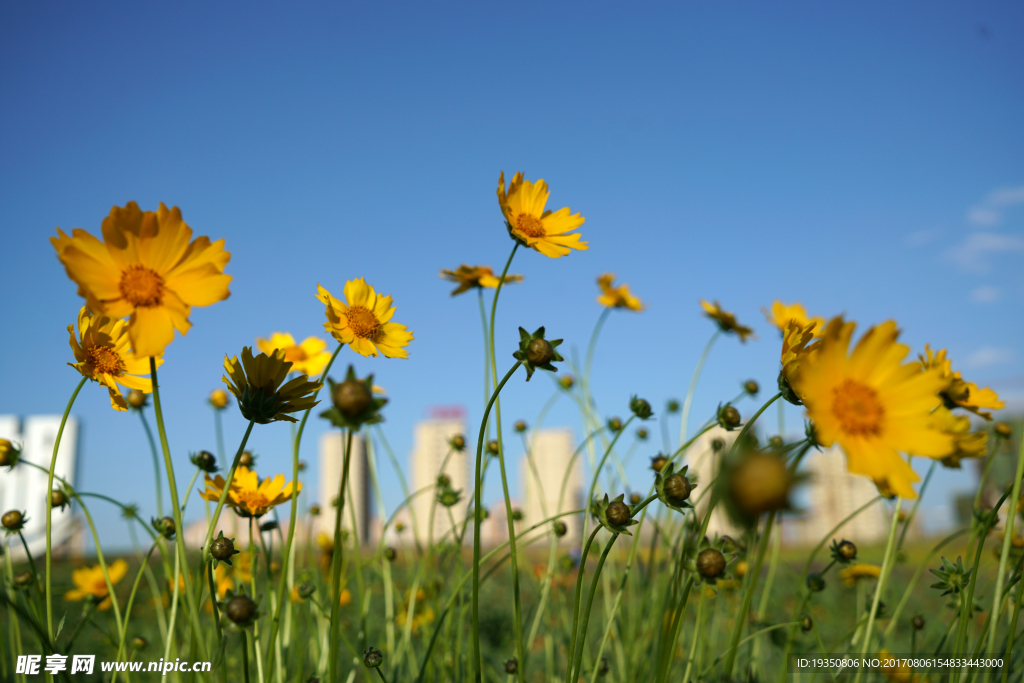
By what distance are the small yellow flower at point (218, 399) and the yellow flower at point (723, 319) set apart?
1362 mm

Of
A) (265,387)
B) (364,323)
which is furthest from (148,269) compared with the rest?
(364,323)

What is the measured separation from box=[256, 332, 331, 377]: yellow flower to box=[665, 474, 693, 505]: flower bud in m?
0.82

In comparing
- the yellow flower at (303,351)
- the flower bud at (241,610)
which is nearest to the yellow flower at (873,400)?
the flower bud at (241,610)

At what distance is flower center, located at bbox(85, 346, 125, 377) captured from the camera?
89 centimetres

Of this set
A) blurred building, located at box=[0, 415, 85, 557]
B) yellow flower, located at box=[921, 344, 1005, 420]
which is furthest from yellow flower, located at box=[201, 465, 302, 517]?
blurred building, located at box=[0, 415, 85, 557]

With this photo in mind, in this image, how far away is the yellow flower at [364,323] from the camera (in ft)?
3.35

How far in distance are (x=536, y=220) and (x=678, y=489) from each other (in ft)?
1.67

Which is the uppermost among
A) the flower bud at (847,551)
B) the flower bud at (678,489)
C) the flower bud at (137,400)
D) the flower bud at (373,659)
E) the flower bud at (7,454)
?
the flower bud at (137,400)

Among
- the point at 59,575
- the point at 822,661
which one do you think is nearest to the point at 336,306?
the point at 822,661

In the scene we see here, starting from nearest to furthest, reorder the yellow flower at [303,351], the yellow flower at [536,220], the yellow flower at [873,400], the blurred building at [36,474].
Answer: the yellow flower at [873,400]
the yellow flower at [536,220]
the yellow flower at [303,351]
the blurred building at [36,474]

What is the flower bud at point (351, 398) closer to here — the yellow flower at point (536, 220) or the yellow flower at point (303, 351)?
the yellow flower at point (536, 220)

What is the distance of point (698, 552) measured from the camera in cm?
76

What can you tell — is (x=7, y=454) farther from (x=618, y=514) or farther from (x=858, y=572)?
(x=858, y=572)

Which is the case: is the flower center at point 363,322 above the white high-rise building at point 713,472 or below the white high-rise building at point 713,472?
above
